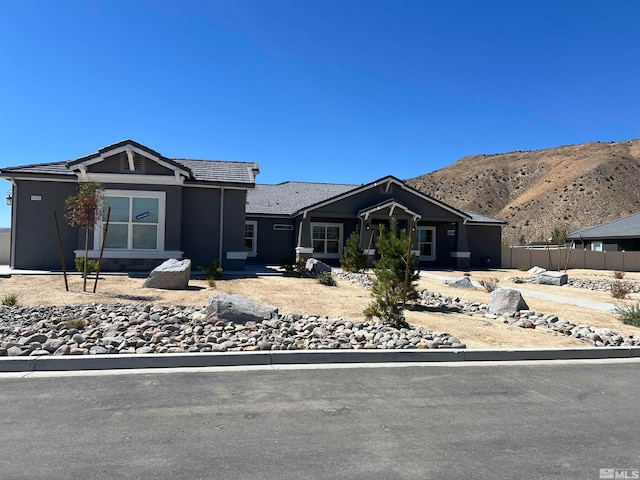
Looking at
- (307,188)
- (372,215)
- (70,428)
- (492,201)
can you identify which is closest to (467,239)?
(372,215)

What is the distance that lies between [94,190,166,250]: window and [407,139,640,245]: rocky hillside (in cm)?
5720

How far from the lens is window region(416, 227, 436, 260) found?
27.2 meters

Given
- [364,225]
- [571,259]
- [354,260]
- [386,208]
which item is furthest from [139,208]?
[571,259]

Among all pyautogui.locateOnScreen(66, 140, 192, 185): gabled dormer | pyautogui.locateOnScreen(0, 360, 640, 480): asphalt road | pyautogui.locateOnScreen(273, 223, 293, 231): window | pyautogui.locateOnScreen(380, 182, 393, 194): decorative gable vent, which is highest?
pyautogui.locateOnScreen(380, 182, 393, 194): decorative gable vent

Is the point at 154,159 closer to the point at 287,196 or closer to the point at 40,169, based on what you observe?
the point at 40,169

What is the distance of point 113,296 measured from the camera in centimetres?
1131

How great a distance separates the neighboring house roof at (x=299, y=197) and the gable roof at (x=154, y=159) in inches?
249

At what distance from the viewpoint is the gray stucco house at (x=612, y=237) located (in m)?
35.3

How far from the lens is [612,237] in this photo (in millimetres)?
36656

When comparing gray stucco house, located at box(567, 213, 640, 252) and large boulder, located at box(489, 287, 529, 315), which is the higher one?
gray stucco house, located at box(567, 213, 640, 252)

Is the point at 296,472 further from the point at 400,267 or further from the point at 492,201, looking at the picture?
the point at 492,201

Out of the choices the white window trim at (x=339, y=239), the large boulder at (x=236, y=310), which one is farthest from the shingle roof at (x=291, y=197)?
the large boulder at (x=236, y=310)

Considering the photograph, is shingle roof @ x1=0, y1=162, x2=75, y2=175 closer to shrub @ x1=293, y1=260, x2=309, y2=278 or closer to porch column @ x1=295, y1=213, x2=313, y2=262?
shrub @ x1=293, y1=260, x2=309, y2=278

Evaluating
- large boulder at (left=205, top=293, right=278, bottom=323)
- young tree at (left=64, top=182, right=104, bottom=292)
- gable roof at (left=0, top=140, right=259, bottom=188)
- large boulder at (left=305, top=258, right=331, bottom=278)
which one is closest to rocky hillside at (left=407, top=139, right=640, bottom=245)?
large boulder at (left=305, top=258, right=331, bottom=278)
